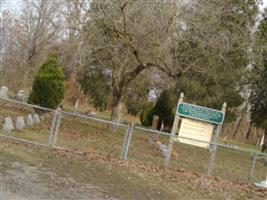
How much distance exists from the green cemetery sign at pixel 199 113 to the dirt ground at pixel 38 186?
18.1 ft

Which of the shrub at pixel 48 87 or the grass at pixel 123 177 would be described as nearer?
the grass at pixel 123 177

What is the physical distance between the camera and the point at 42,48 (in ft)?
145

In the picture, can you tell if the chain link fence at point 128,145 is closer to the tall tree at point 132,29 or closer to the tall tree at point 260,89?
the tall tree at point 132,29

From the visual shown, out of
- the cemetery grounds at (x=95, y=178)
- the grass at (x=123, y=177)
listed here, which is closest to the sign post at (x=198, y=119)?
the cemetery grounds at (x=95, y=178)

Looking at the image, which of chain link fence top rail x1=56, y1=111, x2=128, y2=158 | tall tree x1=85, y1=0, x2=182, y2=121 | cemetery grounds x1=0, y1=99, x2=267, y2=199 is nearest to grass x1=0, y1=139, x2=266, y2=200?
cemetery grounds x1=0, y1=99, x2=267, y2=199

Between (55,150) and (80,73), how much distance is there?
671 inches

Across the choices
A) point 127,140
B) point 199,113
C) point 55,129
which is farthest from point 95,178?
point 199,113

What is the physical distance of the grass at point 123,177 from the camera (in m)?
9.18

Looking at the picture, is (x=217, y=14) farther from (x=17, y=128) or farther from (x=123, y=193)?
(x=123, y=193)

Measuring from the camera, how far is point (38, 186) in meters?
8.15

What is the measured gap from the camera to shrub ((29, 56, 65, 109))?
907 inches

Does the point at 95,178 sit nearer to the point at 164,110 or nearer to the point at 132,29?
the point at 132,29

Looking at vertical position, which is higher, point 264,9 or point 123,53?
point 264,9

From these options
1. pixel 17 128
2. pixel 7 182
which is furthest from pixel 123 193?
pixel 17 128
